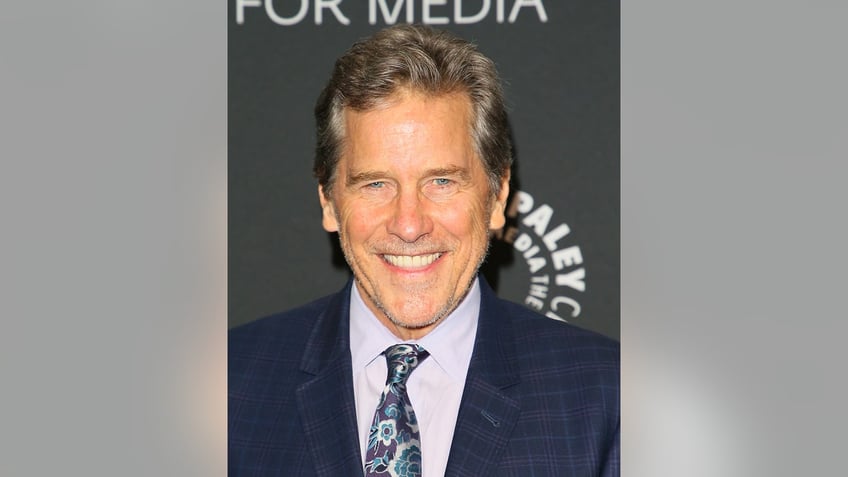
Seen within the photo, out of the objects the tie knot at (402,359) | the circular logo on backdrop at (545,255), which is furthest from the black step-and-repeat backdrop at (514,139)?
the tie knot at (402,359)

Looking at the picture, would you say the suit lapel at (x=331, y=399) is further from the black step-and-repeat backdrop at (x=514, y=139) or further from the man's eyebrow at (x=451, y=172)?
the black step-and-repeat backdrop at (x=514, y=139)

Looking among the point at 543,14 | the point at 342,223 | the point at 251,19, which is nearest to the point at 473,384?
the point at 342,223

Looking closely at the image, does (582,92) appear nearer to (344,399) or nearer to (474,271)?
(474,271)

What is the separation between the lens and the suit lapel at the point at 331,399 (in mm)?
2205

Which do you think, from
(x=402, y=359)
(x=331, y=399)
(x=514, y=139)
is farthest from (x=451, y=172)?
(x=514, y=139)

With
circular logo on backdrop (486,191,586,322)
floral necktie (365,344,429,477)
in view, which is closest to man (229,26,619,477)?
floral necktie (365,344,429,477)

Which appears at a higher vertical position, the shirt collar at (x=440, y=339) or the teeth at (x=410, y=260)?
the teeth at (x=410, y=260)

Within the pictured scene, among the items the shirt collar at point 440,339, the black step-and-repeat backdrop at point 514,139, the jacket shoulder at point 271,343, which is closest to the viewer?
the shirt collar at point 440,339

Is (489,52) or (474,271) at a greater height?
(489,52)

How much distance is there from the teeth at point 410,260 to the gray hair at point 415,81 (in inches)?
9.7

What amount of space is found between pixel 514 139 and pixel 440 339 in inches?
38.6

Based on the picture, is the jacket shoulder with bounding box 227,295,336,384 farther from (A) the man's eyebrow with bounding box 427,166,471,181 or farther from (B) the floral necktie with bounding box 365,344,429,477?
(A) the man's eyebrow with bounding box 427,166,471,181

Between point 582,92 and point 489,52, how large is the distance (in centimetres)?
34

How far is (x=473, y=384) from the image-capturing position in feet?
7.33
